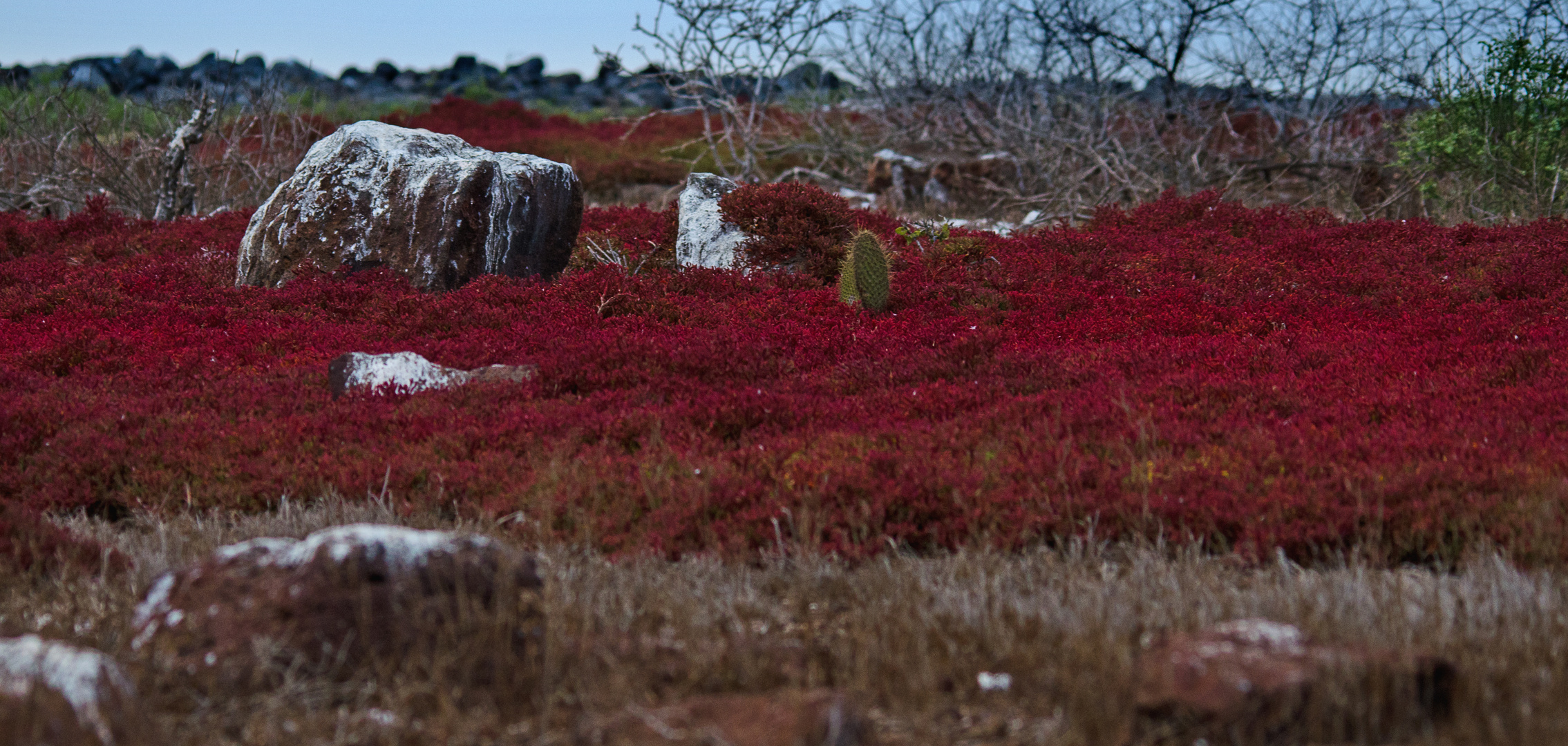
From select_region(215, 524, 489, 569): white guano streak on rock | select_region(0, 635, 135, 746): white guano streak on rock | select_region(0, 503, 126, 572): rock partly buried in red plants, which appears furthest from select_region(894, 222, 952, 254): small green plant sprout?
select_region(0, 635, 135, 746): white guano streak on rock

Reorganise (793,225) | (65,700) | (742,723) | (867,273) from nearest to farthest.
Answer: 1. (65,700)
2. (742,723)
3. (867,273)
4. (793,225)

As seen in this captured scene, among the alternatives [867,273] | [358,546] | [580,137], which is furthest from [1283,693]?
[580,137]

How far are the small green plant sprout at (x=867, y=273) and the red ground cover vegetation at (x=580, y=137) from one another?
15.0 meters

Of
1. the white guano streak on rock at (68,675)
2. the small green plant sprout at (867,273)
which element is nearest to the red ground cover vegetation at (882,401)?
the small green plant sprout at (867,273)

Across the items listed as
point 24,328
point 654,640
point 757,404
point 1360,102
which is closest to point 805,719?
point 654,640

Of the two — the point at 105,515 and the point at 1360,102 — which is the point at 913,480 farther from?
the point at 1360,102

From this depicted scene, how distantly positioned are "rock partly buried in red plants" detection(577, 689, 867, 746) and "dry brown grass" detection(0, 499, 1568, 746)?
0.16 metres

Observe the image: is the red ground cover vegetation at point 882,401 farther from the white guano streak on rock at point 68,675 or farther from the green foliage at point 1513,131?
the green foliage at point 1513,131

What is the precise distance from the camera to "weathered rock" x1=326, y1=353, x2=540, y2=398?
707 cm

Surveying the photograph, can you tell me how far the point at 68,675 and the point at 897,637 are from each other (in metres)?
2.28

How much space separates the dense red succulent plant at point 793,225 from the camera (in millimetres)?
10758

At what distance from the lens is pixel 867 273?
351 inches

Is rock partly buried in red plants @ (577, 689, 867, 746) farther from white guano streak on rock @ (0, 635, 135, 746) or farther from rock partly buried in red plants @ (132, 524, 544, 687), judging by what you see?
white guano streak on rock @ (0, 635, 135, 746)

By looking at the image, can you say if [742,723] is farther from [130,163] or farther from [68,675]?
[130,163]
